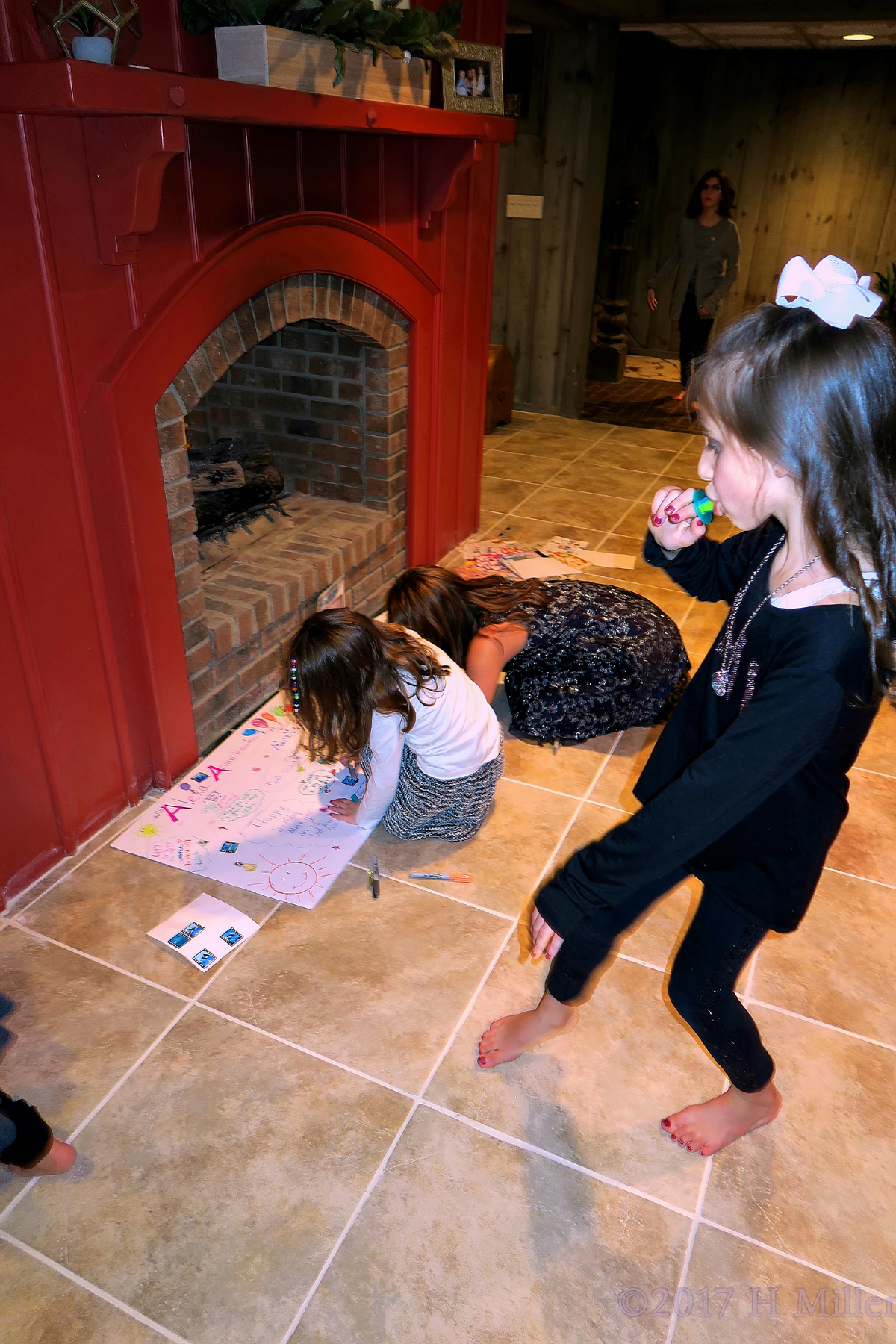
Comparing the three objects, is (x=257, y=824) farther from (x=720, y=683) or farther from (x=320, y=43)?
(x=320, y=43)

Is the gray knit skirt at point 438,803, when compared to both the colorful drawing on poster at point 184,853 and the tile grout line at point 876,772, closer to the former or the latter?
the colorful drawing on poster at point 184,853

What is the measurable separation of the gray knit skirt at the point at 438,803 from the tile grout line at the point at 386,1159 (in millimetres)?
333

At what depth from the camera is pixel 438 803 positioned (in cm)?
212

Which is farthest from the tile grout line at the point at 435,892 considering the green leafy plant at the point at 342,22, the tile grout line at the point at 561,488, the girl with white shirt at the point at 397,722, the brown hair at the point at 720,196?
the brown hair at the point at 720,196

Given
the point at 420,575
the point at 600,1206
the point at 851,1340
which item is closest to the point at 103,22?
the point at 420,575

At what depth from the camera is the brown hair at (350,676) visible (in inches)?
71.4

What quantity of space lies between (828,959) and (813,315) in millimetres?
1494

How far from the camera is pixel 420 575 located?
89.0 inches

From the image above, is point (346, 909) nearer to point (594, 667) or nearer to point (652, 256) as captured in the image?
point (594, 667)

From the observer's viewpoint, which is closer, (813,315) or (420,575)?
(813,315)

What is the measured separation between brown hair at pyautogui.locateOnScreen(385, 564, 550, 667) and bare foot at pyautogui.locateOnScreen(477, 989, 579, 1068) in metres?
0.92

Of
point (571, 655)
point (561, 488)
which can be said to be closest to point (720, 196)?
point (561, 488)

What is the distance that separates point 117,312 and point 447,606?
3.19 feet

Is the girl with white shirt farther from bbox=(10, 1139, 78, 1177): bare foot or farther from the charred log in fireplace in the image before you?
the charred log in fireplace
